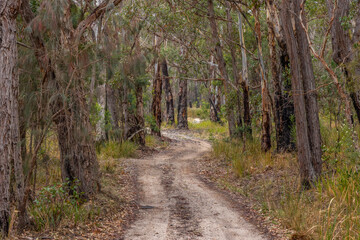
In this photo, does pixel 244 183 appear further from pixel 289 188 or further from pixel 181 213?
pixel 181 213

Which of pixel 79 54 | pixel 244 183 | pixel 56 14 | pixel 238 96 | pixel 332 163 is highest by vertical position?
pixel 56 14

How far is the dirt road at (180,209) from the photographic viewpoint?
6395mm

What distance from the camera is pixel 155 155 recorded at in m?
14.9

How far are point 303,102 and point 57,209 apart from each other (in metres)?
5.07

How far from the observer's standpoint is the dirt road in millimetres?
6395

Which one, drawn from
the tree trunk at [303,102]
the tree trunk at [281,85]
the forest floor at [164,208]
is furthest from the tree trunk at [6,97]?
the tree trunk at [281,85]

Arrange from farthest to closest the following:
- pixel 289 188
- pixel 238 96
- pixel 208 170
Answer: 1. pixel 238 96
2. pixel 208 170
3. pixel 289 188

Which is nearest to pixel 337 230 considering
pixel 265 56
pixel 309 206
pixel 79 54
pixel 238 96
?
pixel 309 206

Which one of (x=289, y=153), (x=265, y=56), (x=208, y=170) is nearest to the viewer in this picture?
(x=289, y=153)

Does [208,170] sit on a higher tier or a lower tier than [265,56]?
lower

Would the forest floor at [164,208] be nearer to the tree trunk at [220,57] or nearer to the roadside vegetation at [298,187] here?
the roadside vegetation at [298,187]

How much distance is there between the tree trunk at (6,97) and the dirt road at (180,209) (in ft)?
6.73

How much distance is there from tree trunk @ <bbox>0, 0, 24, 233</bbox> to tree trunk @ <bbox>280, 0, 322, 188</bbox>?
5162 mm

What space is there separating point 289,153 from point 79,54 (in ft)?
22.5
